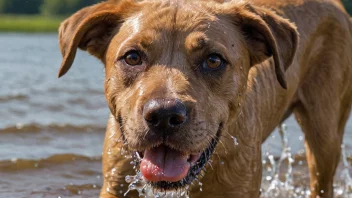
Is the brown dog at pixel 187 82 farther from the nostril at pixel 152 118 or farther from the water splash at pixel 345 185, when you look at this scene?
the water splash at pixel 345 185

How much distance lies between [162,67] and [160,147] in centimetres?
57

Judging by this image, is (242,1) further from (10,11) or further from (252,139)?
(10,11)

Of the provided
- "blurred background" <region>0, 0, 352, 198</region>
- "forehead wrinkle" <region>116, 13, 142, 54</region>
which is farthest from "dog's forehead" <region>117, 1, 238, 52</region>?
"blurred background" <region>0, 0, 352, 198</region>

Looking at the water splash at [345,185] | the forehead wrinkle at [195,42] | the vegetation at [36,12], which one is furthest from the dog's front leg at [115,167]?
the vegetation at [36,12]

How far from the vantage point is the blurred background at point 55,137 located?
26.9ft

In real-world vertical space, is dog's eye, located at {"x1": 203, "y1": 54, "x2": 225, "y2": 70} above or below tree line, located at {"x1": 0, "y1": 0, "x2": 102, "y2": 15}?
above

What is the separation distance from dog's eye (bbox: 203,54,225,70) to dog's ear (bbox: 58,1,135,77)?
0.84 m

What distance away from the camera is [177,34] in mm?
5000

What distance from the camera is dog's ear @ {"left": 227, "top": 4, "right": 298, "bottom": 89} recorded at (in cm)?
535

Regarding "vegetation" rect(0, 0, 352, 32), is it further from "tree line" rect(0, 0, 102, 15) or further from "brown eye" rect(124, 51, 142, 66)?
"brown eye" rect(124, 51, 142, 66)

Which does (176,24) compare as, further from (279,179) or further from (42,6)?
(42,6)

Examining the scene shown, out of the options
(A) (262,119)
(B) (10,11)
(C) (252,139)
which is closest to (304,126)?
(A) (262,119)

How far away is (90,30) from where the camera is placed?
548cm

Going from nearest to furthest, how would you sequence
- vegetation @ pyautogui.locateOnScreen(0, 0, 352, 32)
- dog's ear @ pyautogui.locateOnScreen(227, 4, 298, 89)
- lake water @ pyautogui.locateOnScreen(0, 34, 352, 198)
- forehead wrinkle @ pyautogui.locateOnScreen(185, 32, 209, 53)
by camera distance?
1. forehead wrinkle @ pyautogui.locateOnScreen(185, 32, 209, 53)
2. dog's ear @ pyautogui.locateOnScreen(227, 4, 298, 89)
3. lake water @ pyautogui.locateOnScreen(0, 34, 352, 198)
4. vegetation @ pyautogui.locateOnScreen(0, 0, 352, 32)
